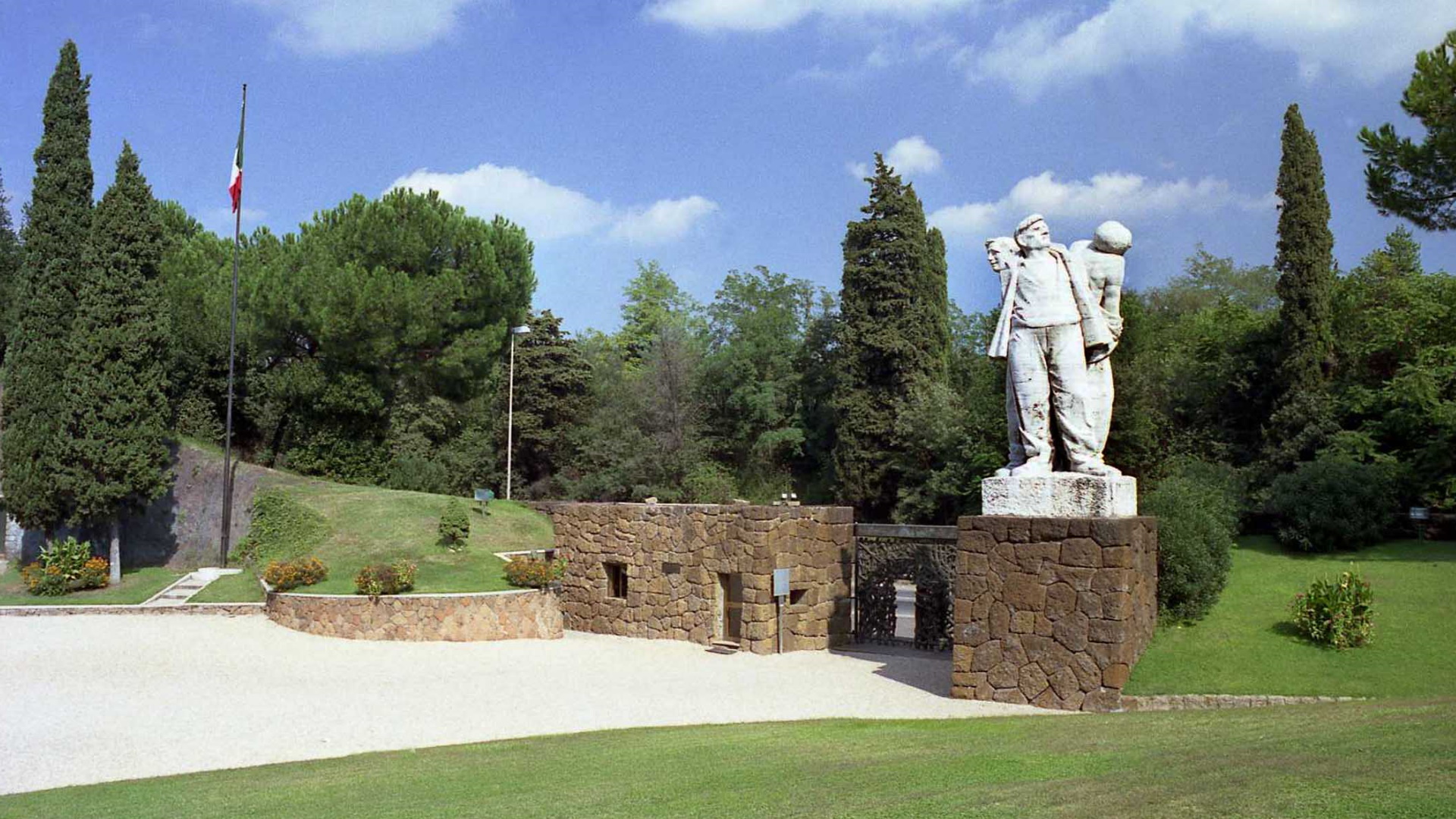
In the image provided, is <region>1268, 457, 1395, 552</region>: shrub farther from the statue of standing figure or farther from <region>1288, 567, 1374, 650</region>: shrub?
the statue of standing figure

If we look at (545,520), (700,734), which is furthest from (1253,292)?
(700,734)

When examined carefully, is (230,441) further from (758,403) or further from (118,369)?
(758,403)

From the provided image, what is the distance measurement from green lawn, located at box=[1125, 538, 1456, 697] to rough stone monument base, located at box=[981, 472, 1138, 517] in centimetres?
138

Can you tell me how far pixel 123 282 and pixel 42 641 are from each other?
808cm

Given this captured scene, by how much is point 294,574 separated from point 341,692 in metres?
6.50

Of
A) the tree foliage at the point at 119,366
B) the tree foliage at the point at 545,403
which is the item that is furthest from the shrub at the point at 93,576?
the tree foliage at the point at 545,403

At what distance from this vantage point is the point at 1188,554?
33.7ft

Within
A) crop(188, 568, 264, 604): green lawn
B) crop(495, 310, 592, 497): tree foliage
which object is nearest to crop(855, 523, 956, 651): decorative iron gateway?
crop(188, 568, 264, 604): green lawn

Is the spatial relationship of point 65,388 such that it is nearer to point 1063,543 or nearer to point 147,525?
point 147,525

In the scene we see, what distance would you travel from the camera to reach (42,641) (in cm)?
1478

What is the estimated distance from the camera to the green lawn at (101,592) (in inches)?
723

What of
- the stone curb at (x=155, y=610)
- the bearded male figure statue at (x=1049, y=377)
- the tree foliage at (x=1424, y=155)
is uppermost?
the tree foliage at (x=1424, y=155)

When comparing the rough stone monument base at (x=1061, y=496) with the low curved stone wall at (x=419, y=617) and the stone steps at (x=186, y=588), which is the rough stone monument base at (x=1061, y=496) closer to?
the low curved stone wall at (x=419, y=617)

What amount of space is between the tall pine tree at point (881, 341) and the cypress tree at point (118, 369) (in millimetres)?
17230
